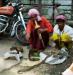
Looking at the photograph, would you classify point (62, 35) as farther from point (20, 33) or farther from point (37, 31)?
point (20, 33)

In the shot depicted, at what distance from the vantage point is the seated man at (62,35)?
705 centimetres

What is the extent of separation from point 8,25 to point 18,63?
6.27ft

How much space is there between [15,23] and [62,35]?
1.62 meters

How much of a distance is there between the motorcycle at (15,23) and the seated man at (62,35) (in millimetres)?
1166

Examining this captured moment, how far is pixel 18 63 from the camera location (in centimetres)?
667

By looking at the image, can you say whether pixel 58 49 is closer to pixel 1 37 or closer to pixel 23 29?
pixel 23 29

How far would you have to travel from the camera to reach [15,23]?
324 inches

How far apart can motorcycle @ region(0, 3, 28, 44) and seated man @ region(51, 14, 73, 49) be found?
3.83 ft

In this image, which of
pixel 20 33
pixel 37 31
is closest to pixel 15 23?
pixel 20 33

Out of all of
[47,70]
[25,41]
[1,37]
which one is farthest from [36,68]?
[1,37]

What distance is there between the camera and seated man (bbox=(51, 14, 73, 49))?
278 inches

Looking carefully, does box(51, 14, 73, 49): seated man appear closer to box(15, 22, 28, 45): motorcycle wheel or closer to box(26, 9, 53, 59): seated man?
box(26, 9, 53, 59): seated man

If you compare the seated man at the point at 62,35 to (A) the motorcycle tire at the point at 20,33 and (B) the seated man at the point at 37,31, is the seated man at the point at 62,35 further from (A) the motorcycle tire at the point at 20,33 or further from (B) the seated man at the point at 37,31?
(A) the motorcycle tire at the point at 20,33

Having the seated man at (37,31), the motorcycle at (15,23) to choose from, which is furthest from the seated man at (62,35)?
the motorcycle at (15,23)
